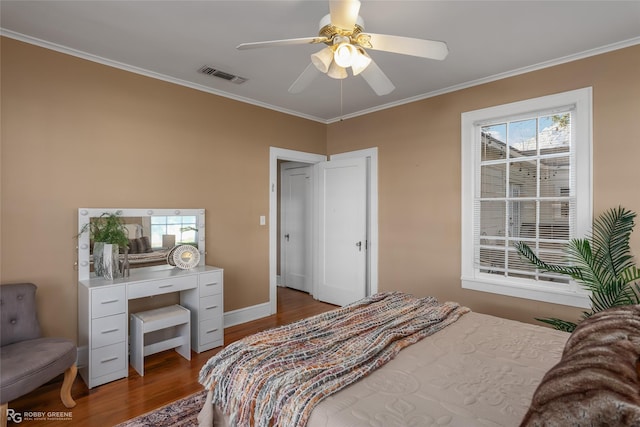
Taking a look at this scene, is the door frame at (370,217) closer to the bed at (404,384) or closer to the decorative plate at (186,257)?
the decorative plate at (186,257)

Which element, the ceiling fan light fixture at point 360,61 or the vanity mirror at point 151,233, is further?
the vanity mirror at point 151,233

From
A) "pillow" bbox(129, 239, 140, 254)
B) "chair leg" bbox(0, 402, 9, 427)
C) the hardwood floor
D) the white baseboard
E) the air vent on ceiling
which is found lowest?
the hardwood floor

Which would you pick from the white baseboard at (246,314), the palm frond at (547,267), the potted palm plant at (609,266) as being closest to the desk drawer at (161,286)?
the white baseboard at (246,314)

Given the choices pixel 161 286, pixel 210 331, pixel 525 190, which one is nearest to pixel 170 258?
pixel 161 286

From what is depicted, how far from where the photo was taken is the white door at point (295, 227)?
5.37 m

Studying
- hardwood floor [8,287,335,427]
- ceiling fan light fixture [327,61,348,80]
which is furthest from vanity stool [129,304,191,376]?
ceiling fan light fixture [327,61,348,80]

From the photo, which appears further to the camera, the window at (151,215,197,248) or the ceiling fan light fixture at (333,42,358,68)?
the window at (151,215,197,248)

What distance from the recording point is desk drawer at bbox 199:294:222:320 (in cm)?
311

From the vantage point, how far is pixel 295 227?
5609mm

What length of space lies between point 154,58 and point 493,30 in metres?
2.73

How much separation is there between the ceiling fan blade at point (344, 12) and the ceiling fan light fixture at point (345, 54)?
9 cm

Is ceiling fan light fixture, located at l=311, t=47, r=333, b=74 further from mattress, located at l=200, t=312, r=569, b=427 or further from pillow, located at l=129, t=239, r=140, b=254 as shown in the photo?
pillow, located at l=129, t=239, r=140, b=254

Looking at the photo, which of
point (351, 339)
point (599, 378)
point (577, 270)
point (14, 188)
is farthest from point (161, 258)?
point (577, 270)

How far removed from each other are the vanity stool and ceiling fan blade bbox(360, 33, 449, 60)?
8.71 ft
